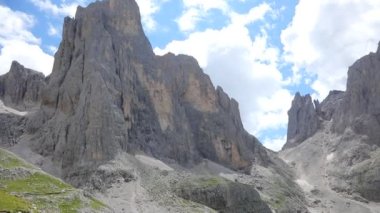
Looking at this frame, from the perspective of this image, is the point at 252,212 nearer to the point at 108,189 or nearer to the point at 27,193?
the point at 108,189

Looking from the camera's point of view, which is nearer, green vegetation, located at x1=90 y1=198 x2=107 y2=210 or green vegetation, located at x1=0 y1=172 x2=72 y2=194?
green vegetation, located at x1=0 y1=172 x2=72 y2=194

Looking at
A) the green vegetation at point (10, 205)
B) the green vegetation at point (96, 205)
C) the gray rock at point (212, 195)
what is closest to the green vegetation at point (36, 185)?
the green vegetation at point (96, 205)

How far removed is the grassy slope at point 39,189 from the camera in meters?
136

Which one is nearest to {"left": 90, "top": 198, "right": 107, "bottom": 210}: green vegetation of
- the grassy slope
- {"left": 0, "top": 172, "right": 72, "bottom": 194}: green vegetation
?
the grassy slope

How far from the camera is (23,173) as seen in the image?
509ft

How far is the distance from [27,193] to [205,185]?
2855 inches

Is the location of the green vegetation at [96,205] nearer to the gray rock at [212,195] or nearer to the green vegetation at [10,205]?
Result: the gray rock at [212,195]

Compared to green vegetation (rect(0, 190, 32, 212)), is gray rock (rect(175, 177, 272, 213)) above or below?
above

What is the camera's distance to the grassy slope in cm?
13575

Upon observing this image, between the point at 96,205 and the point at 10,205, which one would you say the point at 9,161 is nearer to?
the point at 96,205

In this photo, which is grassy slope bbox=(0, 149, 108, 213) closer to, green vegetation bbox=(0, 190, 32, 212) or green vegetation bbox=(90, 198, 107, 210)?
green vegetation bbox=(90, 198, 107, 210)

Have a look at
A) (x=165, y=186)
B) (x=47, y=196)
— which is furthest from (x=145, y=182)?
(x=47, y=196)

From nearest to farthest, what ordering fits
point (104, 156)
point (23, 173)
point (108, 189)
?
point (23, 173)
point (108, 189)
point (104, 156)

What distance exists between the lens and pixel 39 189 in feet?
481
